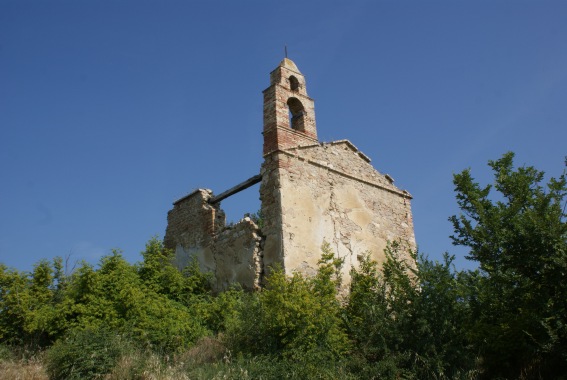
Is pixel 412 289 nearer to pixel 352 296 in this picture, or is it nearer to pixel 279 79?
pixel 352 296

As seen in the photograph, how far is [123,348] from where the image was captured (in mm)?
9531

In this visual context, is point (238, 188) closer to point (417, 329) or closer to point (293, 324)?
point (293, 324)

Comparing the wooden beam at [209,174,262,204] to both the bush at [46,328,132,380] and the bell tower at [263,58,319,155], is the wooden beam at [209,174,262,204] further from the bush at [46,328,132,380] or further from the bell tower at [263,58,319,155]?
the bush at [46,328,132,380]

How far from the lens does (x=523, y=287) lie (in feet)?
27.6

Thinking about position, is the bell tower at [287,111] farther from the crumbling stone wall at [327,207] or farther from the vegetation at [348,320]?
the vegetation at [348,320]

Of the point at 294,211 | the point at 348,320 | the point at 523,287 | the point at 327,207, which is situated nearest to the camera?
the point at 523,287

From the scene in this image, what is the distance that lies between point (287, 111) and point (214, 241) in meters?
3.73

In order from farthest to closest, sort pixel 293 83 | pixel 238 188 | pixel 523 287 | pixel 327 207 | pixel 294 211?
1. pixel 293 83
2. pixel 238 188
3. pixel 327 207
4. pixel 294 211
5. pixel 523 287

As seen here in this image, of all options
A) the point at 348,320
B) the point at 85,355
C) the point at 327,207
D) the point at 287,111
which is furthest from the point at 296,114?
the point at 85,355

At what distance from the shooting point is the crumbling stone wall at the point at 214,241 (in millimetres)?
12289

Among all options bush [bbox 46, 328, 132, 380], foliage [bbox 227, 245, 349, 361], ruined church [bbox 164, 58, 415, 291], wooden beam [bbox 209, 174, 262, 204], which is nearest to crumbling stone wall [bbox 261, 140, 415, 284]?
ruined church [bbox 164, 58, 415, 291]

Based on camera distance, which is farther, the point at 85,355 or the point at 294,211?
the point at 294,211

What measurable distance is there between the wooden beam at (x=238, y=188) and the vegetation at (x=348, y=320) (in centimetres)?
270

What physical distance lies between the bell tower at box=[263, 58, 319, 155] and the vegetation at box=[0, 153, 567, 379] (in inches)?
127
